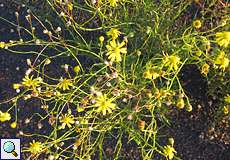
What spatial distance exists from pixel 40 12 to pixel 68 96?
740mm

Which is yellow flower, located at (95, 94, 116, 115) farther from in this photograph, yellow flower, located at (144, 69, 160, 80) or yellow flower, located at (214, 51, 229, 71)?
yellow flower, located at (214, 51, 229, 71)

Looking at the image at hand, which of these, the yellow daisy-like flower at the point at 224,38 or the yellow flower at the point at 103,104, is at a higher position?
the yellow daisy-like flower at the point at 224,38

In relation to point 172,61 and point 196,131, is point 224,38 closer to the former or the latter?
point 172,61

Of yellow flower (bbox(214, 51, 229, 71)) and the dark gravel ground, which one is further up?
yellow flower (bbox(214, 51, 229, 71))

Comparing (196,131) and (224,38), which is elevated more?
(224,38)

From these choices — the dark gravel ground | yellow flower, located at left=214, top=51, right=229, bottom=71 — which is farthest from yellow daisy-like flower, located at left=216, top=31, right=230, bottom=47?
the dark gravel ground

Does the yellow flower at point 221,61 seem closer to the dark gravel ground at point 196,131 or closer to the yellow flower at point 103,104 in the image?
the yellow flower at point 103,104

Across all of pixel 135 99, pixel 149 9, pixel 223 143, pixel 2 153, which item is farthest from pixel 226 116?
pixel 2 153

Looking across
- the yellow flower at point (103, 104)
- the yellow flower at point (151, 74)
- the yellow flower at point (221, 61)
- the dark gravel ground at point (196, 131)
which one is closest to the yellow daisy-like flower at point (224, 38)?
the yellow flower at point (221, 61)

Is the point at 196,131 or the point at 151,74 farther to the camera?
the point at 196,131

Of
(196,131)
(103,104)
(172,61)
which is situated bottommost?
(196,131)

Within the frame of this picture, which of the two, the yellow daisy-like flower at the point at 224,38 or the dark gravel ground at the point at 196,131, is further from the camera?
the dark gravel ground at the point at 196,131

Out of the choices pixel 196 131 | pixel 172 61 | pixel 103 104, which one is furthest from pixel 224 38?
pixel 196 131

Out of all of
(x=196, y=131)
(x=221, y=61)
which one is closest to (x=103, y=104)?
(x=221, y=61)
